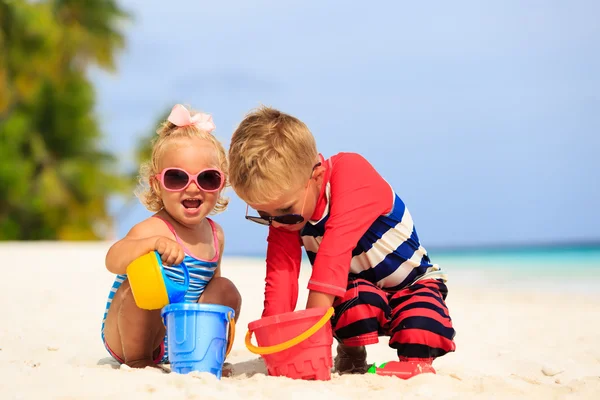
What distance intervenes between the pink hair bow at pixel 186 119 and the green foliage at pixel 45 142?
52.6 feet

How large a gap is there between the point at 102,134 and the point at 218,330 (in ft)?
59.7

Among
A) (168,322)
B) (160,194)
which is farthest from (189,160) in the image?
(168,322)

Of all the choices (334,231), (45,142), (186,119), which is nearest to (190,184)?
(186,119)

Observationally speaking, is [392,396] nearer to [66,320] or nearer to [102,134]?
[66,320]

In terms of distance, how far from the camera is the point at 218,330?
8.27 feet

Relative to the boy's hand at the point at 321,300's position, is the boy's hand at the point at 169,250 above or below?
above

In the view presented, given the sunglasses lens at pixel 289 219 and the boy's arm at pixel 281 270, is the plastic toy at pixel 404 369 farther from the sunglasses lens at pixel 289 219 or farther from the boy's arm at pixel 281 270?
the sunglasses lens at pixel 289 219

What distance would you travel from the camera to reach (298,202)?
2.72 meters

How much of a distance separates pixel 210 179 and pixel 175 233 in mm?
278

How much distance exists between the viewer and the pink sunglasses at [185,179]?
2947 millimetres

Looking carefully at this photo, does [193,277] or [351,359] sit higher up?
[193,277]

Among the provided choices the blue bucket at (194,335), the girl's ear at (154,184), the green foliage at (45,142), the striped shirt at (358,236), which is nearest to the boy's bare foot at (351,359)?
the striped shirt at (358,236)

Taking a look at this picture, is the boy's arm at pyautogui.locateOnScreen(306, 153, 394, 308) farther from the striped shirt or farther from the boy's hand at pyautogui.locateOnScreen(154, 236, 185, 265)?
the boy's hand at pyautogui.locateOnScreen(154, 236, 185, 265)

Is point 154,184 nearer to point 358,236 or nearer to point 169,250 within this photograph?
point 169,250
